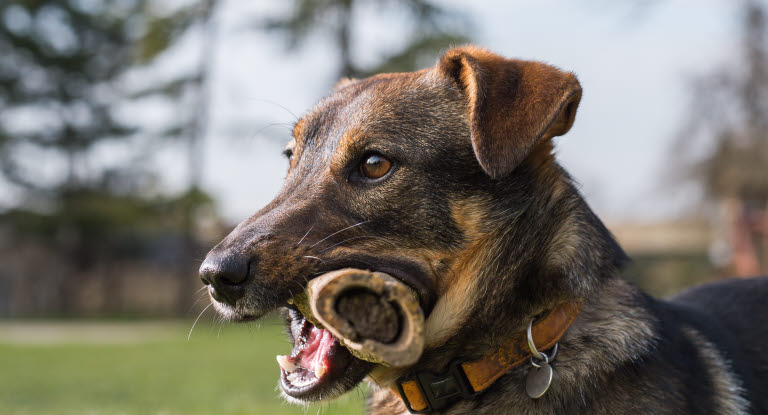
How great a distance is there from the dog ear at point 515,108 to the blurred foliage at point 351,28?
18.8 metres

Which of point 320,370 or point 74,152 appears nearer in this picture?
point 320,370

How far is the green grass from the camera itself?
22.6 ft

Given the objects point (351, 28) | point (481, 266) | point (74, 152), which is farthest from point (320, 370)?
point (74, 152)

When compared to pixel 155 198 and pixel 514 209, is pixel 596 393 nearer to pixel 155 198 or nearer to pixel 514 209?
pixel 514 209

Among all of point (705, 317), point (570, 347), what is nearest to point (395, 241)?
point (570, 347)

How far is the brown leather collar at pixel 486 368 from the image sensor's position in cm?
276

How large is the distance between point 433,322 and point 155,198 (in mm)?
30738

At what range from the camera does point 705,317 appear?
342 centimetres

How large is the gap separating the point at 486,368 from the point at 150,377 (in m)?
10.5

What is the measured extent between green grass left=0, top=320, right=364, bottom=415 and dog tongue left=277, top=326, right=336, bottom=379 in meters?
0.20

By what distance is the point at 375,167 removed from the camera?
299cm

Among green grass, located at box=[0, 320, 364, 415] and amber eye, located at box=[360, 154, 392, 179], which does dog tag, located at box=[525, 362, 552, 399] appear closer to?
green grass, located at box=[0, 320, 364, 415]

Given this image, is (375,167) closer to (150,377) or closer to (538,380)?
(538,380)

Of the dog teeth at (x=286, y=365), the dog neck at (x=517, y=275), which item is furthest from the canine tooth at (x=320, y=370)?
the dog neck at (x=517, y=275)
